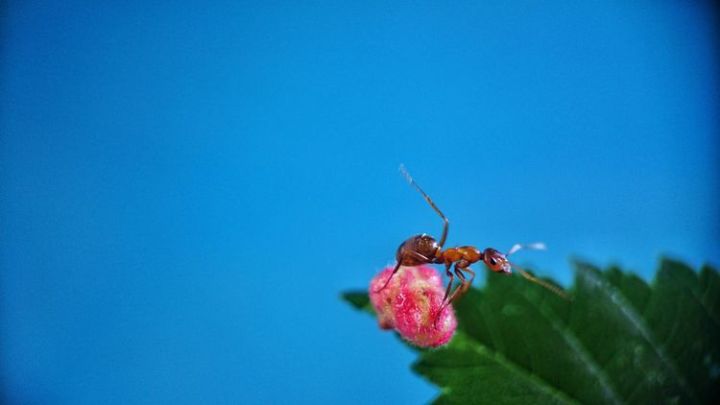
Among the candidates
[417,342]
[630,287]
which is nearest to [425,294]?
[417,342]

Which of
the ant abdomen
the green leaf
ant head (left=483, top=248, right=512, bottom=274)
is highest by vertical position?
the ant abdomen

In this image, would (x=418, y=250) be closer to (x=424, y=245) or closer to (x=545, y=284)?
(x=424, y=245)

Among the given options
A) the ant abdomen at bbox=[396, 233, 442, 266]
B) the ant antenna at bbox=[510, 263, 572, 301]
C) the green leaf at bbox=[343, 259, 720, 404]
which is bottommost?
the green leaf at bbox=[343, 259, 720, 404]

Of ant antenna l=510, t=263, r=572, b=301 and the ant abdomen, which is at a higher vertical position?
the ant abdomen

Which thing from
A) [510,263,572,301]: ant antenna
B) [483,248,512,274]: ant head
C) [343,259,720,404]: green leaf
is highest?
[483,248,512,274]: ant head

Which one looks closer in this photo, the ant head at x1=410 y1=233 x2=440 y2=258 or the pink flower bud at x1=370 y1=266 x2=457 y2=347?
the pink flower bud at x1=370 y1=266 x2=457 y2=347
